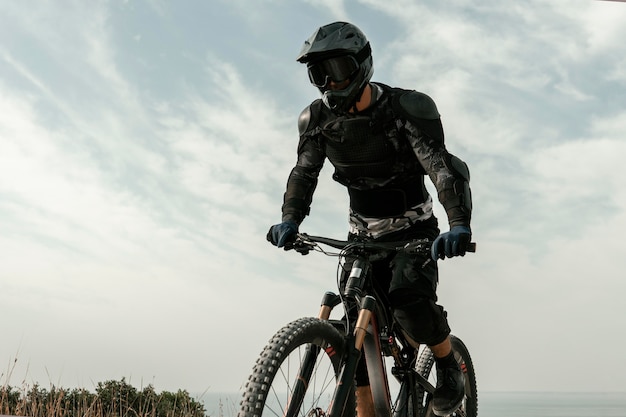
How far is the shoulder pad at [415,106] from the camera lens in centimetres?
416

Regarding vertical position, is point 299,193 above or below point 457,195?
above

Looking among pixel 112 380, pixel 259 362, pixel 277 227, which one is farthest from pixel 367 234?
pixel 112 380

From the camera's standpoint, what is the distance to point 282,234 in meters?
4.05

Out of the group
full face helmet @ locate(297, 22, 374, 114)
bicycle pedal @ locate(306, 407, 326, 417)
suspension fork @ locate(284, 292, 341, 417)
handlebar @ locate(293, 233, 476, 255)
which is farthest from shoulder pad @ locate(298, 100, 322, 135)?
bicycle pedal @ locate(306, 407, 326, 417)

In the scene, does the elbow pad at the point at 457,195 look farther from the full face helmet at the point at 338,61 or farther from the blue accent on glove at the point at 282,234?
the blue accent on glove at the point at 282,234

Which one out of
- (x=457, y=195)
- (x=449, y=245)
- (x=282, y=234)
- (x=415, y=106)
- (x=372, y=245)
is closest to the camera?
(x=449, y=245)

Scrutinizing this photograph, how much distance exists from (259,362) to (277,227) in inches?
40.8

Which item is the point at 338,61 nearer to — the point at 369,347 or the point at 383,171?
the point at 383,171

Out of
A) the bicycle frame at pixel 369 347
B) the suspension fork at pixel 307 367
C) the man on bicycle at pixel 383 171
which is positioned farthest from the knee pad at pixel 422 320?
the suspension fork at pixel 307 367

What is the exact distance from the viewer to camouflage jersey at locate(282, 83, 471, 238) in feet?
13.5

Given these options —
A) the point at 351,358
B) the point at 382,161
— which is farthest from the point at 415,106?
the point at 351,358

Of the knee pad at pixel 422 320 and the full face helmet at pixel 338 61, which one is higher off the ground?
the full face helmet at pixel 338 61

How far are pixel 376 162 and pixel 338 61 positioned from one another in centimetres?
64

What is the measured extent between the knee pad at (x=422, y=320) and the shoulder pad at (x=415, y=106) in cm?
105
